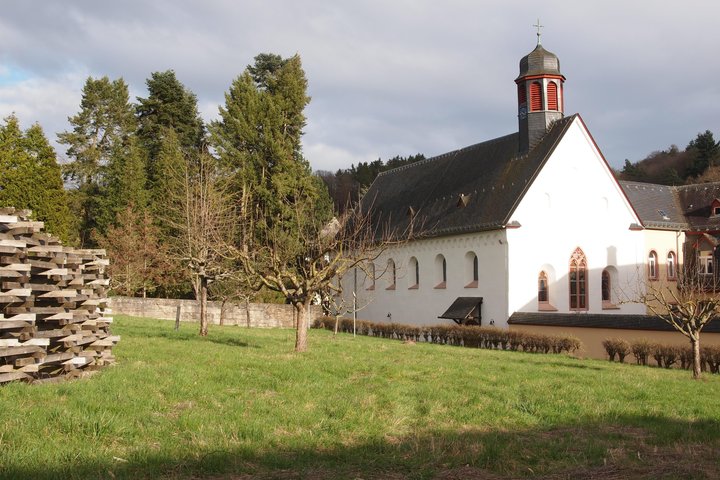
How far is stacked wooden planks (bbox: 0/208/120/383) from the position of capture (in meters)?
9.02

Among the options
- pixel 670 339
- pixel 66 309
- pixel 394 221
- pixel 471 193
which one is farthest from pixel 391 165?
pixel 66 309

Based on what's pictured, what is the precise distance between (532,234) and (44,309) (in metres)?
26.2

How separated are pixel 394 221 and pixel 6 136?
892 inches

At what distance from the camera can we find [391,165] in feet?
277

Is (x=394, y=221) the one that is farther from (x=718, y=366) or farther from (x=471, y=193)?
(x=718, y=366)

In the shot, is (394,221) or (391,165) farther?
(391,165)

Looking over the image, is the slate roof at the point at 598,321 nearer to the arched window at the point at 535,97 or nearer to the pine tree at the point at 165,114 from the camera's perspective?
the arched window at the point at 535,97

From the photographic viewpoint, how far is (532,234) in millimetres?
32688

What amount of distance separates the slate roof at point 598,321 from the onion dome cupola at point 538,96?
31.1 feet

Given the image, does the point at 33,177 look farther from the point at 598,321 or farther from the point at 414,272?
the point at 598,321

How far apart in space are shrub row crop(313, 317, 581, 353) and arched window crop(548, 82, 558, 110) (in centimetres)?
1277

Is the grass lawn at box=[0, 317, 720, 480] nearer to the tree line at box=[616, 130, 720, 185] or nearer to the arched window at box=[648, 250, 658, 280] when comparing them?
the arched window at box=[648, 250, 658, 280]

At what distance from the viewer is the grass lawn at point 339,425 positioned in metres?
6.63

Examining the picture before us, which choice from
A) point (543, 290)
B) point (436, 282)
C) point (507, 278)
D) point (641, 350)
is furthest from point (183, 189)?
point (641, 350)
